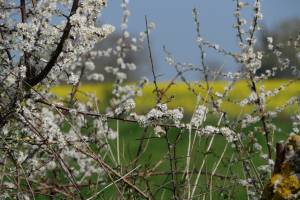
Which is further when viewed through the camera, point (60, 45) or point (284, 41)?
point (284, 41)

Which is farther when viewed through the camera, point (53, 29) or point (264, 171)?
point (264, 171)

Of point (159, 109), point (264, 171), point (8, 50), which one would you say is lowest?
point (264, 171)

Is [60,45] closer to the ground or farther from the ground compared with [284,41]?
closer to the ground

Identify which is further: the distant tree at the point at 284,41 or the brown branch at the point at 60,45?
the distant tree at the point at 284,41

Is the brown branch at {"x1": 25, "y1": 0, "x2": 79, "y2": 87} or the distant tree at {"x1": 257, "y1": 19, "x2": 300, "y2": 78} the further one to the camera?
the distant tree at {"x1": 257, "y1": 19, "x2": 300, "y2": 78}

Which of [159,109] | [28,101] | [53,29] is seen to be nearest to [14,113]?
[28,101]

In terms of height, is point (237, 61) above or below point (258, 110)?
above

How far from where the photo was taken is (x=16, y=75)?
452cm

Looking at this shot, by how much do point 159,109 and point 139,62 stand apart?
39474 millimetres

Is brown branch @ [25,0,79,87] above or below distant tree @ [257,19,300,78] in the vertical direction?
below

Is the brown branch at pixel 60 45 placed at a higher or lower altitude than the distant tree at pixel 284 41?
lower

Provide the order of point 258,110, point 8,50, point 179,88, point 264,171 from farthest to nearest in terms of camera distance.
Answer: point 179,88, point 258,110, point 264,171, point 8,50

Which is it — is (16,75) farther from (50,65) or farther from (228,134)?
(228,134)

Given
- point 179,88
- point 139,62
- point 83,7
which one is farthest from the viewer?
point 139,62
